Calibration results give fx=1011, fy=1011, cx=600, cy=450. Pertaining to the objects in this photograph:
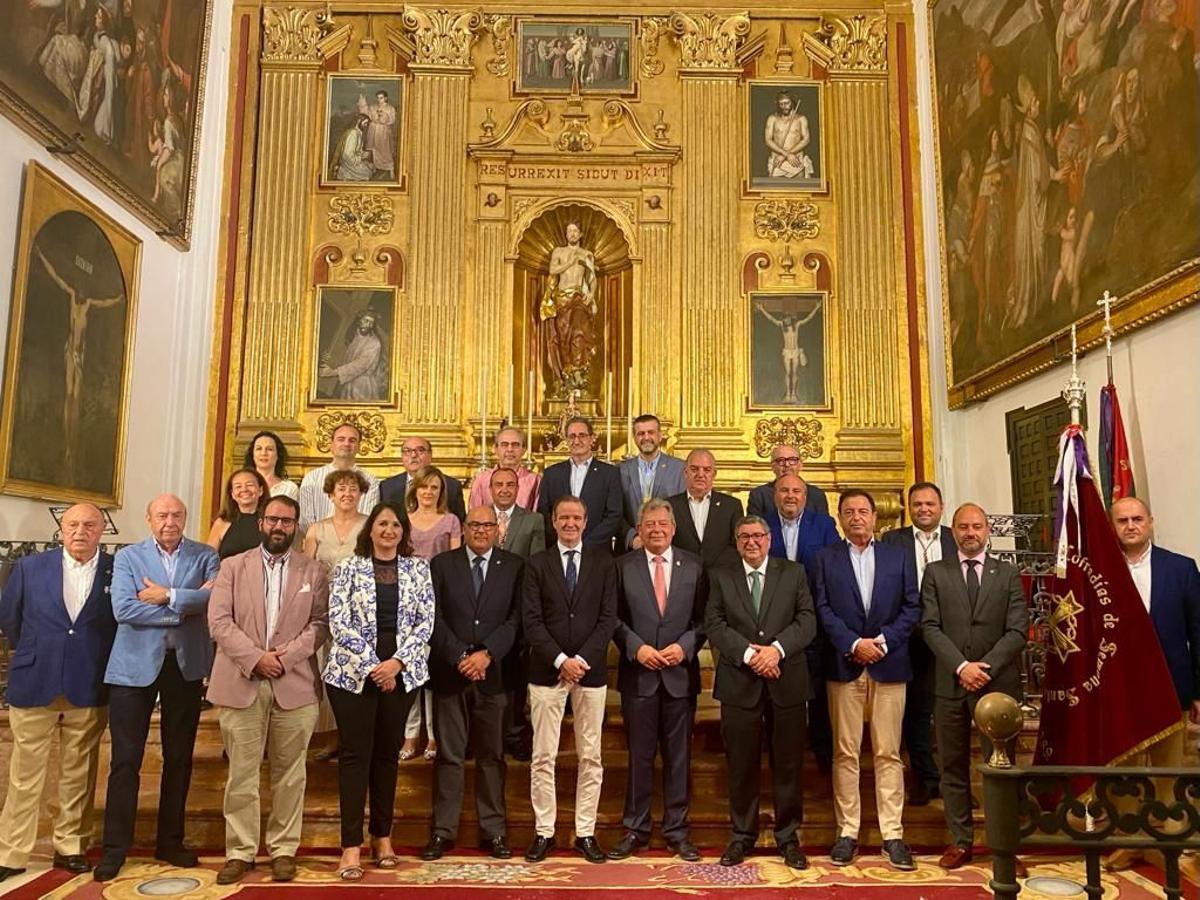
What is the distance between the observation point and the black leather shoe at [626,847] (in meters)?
4.45

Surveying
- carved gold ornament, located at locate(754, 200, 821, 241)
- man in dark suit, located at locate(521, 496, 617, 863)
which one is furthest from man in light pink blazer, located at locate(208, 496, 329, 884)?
carved gold ornament, located at locate(754, 200, 821, 241)

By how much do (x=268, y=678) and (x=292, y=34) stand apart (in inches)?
291

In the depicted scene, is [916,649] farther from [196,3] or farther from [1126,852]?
[196,3]

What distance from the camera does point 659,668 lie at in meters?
4.60

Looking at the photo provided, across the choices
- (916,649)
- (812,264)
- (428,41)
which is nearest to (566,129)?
(428,41)

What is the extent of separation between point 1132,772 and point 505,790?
316cm

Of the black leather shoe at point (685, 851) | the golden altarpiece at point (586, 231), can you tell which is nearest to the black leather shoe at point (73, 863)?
the black leather shoe at point (685, 851)

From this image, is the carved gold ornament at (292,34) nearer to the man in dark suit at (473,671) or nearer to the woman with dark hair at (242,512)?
the woman with dark hair at (242,512)

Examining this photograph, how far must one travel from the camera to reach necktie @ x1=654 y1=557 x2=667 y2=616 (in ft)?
15.5

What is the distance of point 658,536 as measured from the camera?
15.6ft

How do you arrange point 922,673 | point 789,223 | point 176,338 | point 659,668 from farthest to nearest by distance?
point 789,223
point 176,338
point 922,673
point 659,668

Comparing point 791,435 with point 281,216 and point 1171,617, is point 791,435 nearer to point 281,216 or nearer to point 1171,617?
point 1171,617

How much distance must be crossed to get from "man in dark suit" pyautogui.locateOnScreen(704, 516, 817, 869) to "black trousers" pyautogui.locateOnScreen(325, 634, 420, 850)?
1420 millimetres

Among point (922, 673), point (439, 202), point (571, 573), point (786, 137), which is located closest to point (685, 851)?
point (571, 573)
